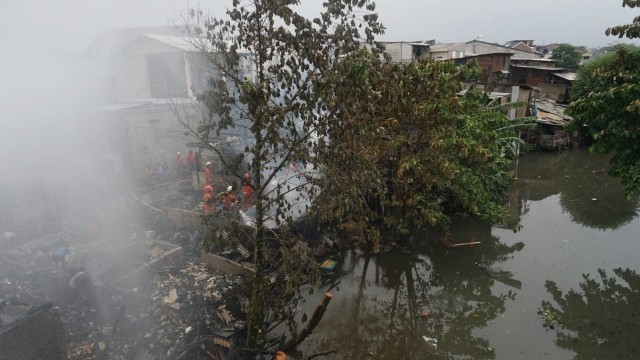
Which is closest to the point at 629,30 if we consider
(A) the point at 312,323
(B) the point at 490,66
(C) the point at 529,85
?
(A) the point at 312,323

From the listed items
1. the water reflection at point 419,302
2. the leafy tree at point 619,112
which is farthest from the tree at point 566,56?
the water reflection at point 419,302

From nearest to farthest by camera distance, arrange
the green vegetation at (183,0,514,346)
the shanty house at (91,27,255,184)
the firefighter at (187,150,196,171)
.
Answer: the green vegetation at (183,0,514,346) < the shanty house at (91,27,255,184) < the firefighter at (187,150,196,171)

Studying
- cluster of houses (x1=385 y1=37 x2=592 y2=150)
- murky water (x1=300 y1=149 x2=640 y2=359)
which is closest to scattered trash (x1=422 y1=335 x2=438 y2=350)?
murky water (x1=300 y1=149 x2=640 y2=359)

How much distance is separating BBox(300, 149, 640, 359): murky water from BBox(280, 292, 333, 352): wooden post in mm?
507

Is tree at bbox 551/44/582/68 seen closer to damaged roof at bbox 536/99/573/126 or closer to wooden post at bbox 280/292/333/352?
damaged roof at bbox 536/99/573/126

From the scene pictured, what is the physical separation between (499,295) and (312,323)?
14.0ft

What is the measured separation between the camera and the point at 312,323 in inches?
216

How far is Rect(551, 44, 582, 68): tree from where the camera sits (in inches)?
1510

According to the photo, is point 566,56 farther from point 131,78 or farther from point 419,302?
point 419,302

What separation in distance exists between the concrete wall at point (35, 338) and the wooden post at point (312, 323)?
2919 mm

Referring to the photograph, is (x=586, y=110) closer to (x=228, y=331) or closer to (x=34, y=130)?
(x=228, y=331)

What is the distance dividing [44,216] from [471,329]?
31.4 feet

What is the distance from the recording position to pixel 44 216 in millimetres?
9031

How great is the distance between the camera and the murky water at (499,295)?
6.29m
